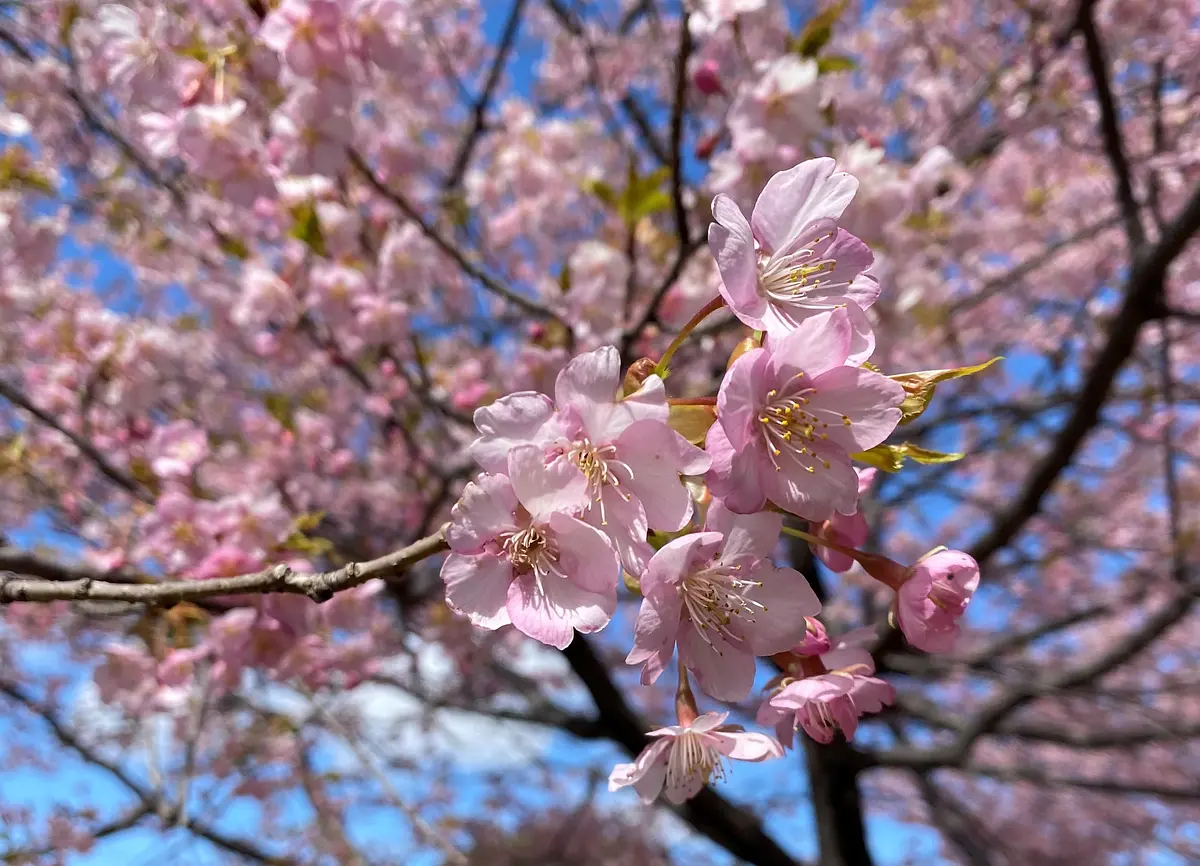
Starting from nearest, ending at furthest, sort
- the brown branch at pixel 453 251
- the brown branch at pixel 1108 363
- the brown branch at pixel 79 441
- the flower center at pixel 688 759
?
the flower center at pixel 688 759
the brown branch at pixel 79 441
the brown branch at pixel 453 251
the brown branch at pixel 1108 363

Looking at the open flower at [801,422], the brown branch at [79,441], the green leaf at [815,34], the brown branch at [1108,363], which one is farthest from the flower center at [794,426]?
the brown branch at [1108,363]

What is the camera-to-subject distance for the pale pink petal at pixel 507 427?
0.77 m

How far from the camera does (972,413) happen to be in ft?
11.2

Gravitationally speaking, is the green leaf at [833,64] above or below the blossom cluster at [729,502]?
above

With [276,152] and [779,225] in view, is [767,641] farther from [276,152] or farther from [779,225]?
[276,152]

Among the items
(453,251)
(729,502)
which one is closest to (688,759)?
(729,502)

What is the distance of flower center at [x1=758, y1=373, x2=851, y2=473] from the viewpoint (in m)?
0.77

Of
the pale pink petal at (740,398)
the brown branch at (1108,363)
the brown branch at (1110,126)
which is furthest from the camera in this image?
the brown branch at (1110,126)

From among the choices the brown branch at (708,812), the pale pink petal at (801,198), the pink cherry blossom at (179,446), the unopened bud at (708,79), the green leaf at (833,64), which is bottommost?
Result: the brown branch at (708,812)

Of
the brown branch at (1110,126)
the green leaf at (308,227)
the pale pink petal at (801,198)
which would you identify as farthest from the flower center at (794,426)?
the brown branch at (1110,126)

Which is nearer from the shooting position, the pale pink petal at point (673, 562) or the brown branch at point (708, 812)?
the pale pink petal at point (673, 562)

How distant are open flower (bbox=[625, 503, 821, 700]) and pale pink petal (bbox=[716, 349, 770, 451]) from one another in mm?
107

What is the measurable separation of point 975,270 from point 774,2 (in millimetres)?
2967

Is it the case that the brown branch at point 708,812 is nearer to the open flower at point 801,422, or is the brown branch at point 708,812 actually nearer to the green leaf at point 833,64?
the green leaf at point 833,64
